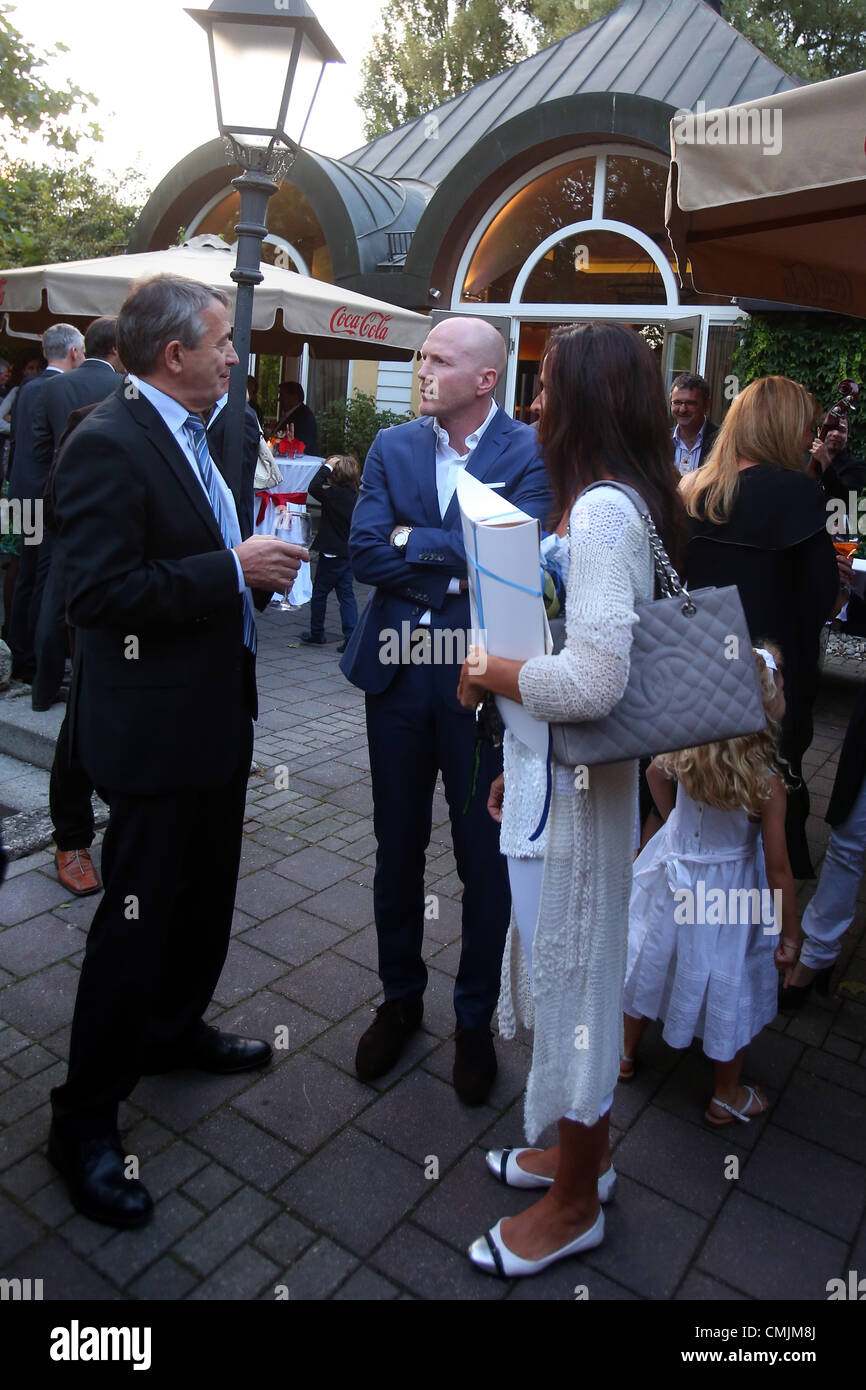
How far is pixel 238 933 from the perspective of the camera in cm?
363

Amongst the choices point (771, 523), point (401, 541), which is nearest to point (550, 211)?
point (771, 523)

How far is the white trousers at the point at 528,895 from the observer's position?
7.08 feet

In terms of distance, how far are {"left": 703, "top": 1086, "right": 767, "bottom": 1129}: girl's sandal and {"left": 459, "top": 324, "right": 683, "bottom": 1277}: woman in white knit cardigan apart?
63 centimetres

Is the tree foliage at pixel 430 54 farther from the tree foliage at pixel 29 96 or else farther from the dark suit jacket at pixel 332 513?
the dark suit jacket at pixel 332 513

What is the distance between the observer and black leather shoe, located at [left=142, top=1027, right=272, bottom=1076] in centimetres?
285

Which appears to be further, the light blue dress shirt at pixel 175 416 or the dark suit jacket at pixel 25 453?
the dark suit jacket at pixel 25 453

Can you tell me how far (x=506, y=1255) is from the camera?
7.28 feet

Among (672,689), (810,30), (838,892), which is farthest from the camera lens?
(810,30)

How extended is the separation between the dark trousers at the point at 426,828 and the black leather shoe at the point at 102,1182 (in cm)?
93

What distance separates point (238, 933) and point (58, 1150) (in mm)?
1246

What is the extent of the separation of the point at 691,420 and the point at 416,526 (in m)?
3.86

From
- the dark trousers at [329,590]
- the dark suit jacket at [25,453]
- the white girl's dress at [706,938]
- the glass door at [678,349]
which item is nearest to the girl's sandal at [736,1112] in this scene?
the white girl's dress at [706,938]

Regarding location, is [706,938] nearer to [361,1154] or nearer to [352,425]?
[361,1154]

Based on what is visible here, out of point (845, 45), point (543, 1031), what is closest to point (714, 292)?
point (543, 1031)
